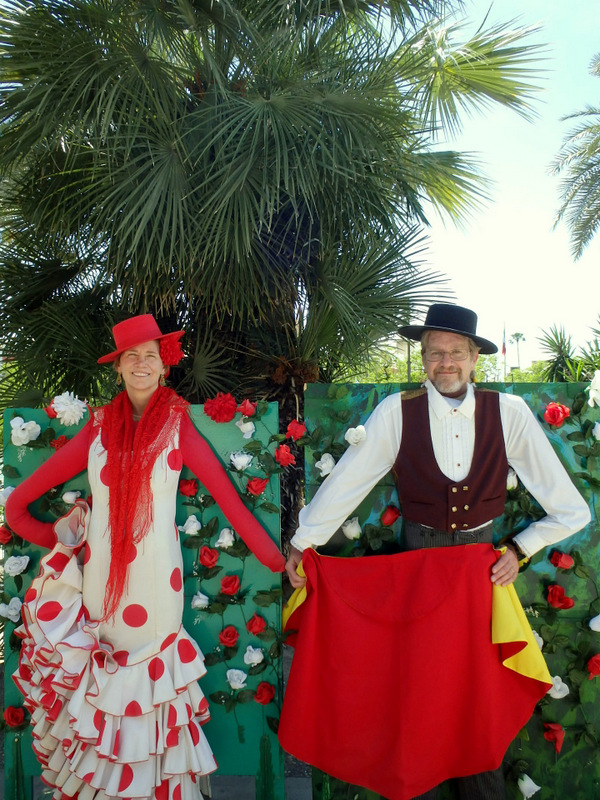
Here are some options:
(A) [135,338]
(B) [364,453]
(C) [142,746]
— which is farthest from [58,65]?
(C) [142,746]

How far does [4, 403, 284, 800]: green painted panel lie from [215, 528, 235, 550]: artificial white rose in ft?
0.13

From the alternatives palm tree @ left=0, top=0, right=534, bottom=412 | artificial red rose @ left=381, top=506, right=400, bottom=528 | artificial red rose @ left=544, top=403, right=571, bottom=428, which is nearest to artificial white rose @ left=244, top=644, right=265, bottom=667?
artificial red rose @ left=381, top=506, right=400, bottom=528

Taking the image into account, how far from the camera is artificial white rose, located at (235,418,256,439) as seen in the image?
9.31 feet

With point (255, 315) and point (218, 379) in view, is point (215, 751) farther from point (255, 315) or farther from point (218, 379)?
point (255, 315)

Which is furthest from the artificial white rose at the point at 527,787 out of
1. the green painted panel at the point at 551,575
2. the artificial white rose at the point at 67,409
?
the artificial white rose at the point at 67,409

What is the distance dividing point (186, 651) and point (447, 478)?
3.94 ft

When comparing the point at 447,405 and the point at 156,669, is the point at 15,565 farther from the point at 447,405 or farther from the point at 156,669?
the point at 447,405

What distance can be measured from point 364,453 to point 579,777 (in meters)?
1.65

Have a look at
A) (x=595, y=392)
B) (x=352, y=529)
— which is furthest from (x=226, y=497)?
(x=595, y=392)

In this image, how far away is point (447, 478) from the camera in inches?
99.7

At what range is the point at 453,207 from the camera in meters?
6.10

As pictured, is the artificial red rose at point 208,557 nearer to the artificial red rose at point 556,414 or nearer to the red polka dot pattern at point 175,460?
the red polka dot pattern at point 175,460

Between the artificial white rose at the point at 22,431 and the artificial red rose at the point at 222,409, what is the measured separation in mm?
782

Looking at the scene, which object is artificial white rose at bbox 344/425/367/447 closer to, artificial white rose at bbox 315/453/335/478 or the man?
the man
